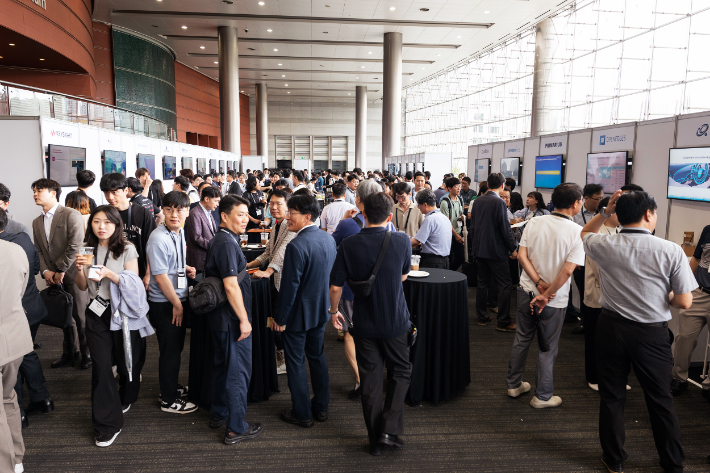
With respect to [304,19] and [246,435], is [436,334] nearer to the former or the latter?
[246,435]

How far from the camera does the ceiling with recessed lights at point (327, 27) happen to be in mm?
13781

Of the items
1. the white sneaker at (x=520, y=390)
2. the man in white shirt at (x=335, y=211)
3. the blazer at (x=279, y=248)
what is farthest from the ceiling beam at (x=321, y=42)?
the white sneaker at (x=520, y=390)

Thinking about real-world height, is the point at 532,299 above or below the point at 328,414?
above

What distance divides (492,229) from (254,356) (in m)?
2.64

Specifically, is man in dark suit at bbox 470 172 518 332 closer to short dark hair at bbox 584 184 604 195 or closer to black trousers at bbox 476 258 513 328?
black trousers at bbox 476 258 513 328

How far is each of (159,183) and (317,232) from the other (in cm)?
503

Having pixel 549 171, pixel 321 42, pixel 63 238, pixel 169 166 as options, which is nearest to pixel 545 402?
pixel 63 238

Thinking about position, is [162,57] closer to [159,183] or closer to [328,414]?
[159,183]

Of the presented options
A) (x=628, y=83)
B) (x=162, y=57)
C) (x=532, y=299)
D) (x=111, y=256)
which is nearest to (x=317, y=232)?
(x=111, y=256)

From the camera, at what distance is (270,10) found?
47.5ft

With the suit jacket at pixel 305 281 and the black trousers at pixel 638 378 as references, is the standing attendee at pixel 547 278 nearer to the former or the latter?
the black trousers at pixel 638 378

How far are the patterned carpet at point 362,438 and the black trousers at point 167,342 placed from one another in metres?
0.21

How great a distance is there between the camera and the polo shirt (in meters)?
2.17

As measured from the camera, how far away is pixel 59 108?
6180mm
